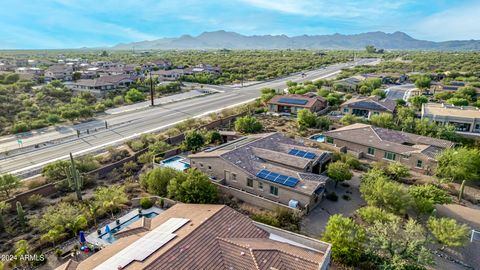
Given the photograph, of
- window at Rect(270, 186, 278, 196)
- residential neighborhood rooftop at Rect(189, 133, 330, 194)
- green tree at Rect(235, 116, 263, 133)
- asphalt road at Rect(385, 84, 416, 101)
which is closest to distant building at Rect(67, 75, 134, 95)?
green tree at Rect(235, 116, 263, 133)

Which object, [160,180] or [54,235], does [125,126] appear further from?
[54,235]

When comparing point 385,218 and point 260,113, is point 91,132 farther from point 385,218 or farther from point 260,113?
point 385,218

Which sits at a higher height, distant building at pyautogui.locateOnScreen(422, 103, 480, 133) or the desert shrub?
distant building at pyautogui.locateOnScreen(422, 103, 480, 133)

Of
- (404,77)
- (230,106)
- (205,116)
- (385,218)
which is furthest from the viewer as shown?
(404,77)

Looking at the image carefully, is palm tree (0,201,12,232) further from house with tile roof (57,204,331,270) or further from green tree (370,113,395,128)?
green tree (370,113,395,128)

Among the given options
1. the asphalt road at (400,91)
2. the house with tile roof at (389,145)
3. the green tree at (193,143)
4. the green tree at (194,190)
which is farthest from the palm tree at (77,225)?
the asphalt road at (400,91)

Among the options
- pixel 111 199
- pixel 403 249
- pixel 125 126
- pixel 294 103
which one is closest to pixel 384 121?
pixel 294 103

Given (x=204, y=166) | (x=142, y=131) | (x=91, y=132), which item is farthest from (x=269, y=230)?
(x=91, y=132)
